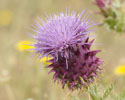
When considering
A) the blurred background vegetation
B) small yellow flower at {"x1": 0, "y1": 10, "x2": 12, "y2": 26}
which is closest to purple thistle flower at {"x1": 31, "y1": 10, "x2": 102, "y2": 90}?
the blurred background vegetation

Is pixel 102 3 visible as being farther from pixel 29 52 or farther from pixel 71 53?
pixel 29 52

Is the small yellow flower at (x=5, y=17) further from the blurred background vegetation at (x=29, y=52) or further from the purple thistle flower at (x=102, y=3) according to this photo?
the purple thistle flower at (x=102, y=3)

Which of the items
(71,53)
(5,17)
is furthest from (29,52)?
(5,17)

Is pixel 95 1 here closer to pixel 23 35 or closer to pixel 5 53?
pixel 5 53

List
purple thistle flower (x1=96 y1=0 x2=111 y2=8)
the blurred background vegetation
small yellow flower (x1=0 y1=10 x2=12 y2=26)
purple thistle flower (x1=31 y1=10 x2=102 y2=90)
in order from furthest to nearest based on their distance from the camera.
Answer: small yellow flower (x1=0 y1=10 x2=12 y2=26), the blurred background vegetation, purple thistle flower (x1=96 y1=0 x2=111 y2=8), purple thistle flower (x1=31 y1=10 x2=102 y2=90)

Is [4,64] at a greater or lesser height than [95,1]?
lesser

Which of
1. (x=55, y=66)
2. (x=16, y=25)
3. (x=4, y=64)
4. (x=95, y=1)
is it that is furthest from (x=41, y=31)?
(x=16, y=25)

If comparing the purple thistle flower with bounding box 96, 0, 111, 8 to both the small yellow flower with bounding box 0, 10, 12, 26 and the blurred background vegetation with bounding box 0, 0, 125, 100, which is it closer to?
the blurred background vegetation with bounding box 0, 0, 125, 100

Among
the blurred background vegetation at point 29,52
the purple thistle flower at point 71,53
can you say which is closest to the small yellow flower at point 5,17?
the blurred background vegetation at point 29,52
